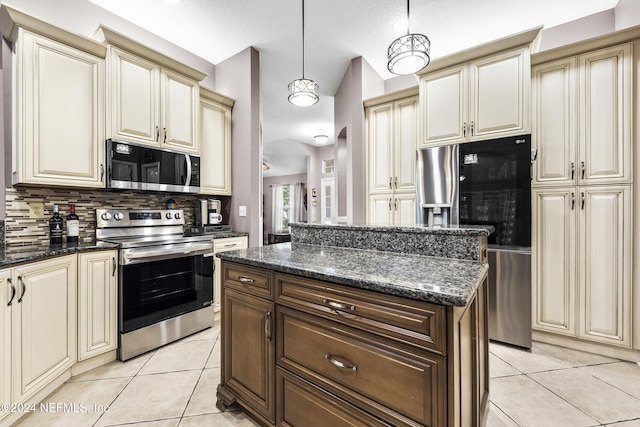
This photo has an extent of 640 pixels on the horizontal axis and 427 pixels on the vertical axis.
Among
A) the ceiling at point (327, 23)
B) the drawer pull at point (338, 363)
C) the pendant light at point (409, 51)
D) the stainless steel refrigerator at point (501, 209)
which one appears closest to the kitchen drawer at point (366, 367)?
the drawer pull at point (338, 363)

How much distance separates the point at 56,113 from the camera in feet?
6.83

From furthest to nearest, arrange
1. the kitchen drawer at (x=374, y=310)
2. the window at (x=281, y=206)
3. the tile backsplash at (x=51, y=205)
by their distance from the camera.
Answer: the window at (x=281, y=206)
the tile backsplash at (x=51, y=205)
the kitchen drawer at (x=374, y=310)

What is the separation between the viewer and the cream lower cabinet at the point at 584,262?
2.16 meters

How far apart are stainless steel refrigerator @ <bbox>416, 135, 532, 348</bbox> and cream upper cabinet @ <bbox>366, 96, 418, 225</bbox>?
59 centimetres

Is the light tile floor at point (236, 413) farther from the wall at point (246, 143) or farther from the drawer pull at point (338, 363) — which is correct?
the wall at point (246, 143)

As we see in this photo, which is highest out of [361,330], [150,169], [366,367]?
[150,169]

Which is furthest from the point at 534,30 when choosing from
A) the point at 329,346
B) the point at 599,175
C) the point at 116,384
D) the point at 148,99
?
the point at 116,384

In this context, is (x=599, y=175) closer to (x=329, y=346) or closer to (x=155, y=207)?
(x=329, y=346)

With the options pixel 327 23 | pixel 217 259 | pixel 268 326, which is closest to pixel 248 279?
pixel 268 326

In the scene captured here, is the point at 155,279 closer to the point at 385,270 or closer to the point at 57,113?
the point at 57,113

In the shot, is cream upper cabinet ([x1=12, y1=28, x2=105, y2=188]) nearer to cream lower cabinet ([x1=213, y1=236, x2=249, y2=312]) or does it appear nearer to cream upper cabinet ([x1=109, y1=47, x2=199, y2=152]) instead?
cream upper cabinet ([x1=109, y1=47, x2=199, y2=152])

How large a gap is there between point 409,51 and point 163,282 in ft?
8.37

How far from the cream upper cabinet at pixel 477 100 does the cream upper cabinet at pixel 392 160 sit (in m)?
0.39

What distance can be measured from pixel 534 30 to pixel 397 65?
1.30m
